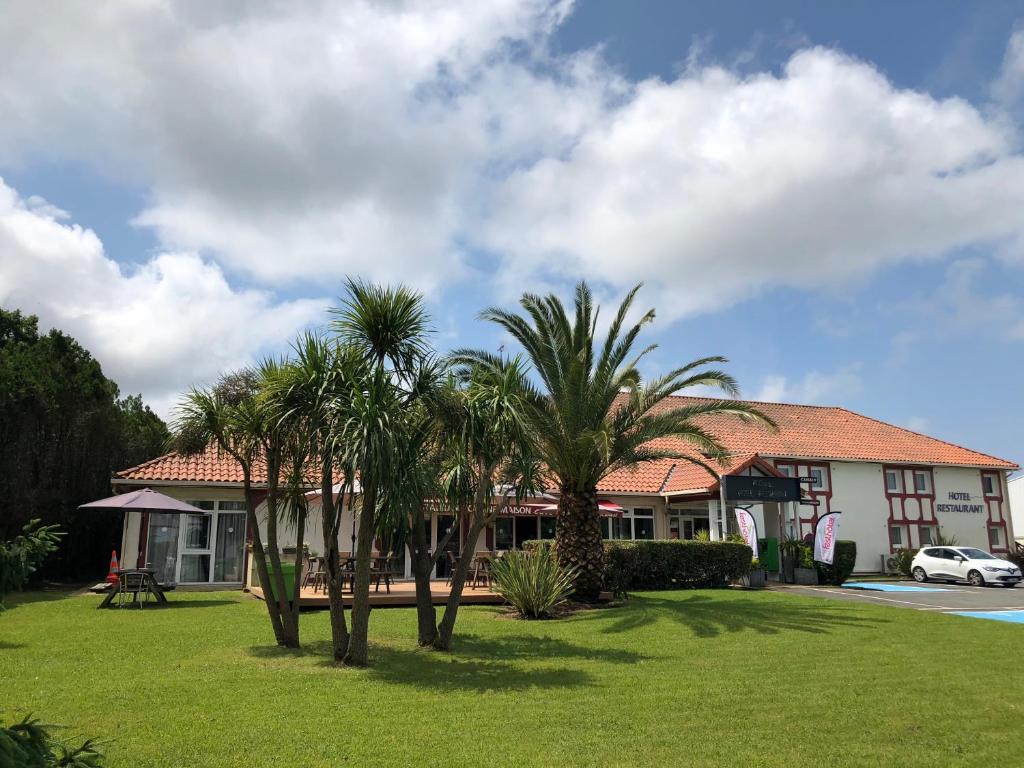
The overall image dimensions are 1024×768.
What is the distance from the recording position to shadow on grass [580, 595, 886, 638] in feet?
43.0

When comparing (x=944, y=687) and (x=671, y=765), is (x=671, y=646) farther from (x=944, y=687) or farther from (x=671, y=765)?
(x=671, y=765)

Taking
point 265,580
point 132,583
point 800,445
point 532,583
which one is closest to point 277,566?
point 265,580

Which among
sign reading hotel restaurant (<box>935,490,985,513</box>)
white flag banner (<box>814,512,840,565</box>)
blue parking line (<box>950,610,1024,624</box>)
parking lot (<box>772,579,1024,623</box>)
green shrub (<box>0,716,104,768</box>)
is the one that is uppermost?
sign reading hotel restaurant (<box>935,490,985,513</box>)

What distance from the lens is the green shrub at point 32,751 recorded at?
2.22 m

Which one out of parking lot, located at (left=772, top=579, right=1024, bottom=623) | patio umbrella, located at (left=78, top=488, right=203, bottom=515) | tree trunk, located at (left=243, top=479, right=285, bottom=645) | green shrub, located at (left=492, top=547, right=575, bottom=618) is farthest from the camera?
parking lot, located at (left=772, top=579, right=1024, bottom=623)

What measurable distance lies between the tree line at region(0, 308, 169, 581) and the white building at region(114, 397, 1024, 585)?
9.25 feet

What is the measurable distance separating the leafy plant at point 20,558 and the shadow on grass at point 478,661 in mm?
5745

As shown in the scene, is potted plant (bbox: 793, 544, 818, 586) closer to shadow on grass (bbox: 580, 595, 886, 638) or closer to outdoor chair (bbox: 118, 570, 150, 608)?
shadow on grass (bbox: 580, 595, 886, 638)

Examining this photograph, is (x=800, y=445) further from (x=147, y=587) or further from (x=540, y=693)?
(x=540, y=693)

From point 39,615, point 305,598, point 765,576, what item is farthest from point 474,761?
point 765,576

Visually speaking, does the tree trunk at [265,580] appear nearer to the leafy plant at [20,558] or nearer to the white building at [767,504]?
the leafy plant at [20,558]

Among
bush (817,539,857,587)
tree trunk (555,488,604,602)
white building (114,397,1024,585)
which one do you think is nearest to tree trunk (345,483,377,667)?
tree trunk (555,488,604,602)

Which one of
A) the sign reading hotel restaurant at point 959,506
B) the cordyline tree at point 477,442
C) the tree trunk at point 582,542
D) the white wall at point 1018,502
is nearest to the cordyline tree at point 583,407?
the tree trunk at point 582,542

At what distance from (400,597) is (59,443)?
A: 13.9m
